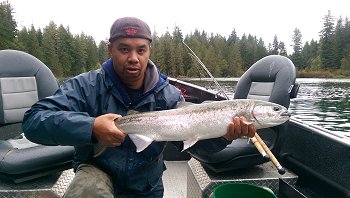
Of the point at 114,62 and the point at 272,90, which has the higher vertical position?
the point at 114,62

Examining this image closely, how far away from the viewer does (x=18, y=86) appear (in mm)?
5023

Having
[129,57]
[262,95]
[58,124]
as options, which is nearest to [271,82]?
[262,95]

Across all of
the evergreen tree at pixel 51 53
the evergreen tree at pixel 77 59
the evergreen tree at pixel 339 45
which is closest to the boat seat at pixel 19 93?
the evergreen tree at pixel 51 53

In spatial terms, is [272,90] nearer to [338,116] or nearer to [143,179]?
[143,179]

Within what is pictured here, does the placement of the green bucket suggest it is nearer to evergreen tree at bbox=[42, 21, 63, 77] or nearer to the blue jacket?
the blue jacket

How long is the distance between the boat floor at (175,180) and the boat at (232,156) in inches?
0.7

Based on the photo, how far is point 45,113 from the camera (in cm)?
275

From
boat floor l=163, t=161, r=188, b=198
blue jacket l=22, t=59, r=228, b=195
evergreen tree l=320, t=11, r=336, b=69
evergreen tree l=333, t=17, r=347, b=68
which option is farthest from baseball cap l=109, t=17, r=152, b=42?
evergreen tree l=333, t=17, r=347, b=68

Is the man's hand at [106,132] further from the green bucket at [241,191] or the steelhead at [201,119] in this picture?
the green bucket at [241,191]

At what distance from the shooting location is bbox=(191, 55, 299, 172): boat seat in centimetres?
404

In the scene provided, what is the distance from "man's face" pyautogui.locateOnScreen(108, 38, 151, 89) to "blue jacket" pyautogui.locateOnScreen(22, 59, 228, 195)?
13 centimetres

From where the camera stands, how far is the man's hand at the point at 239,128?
308 cm

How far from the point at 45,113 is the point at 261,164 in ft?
10.2

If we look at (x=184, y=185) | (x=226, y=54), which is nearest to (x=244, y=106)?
(x=184, y=185)
